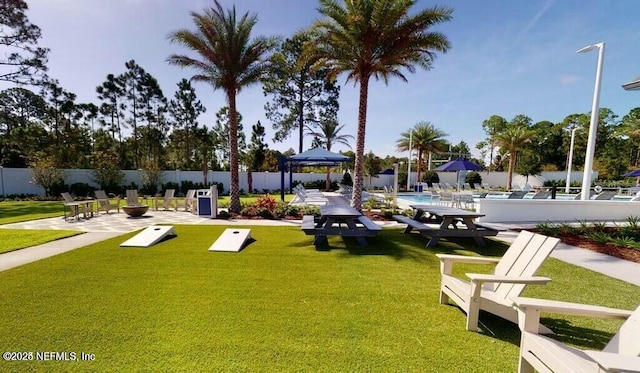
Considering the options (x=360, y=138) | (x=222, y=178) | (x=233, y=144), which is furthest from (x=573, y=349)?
(x=222, y=178)

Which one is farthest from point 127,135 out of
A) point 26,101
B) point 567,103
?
point 567,103

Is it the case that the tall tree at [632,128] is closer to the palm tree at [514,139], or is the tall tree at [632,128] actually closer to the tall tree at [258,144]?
the palm tree at [514,139]

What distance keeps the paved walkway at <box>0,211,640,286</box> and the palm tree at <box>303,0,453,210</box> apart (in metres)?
5.98

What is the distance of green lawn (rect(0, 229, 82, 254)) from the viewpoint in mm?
6602

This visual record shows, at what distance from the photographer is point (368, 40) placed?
1031cm

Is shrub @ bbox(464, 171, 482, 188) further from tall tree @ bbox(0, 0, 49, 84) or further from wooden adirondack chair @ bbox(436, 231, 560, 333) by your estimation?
tall tree @ bbox(0, 0, 49, 84)

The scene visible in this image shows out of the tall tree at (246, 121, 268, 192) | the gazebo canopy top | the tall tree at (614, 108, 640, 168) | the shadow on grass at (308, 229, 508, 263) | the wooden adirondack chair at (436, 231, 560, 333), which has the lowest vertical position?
the shadow on grass at (308, 229, 508, 263)

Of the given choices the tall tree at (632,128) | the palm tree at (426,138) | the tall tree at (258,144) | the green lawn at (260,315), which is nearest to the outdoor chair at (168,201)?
the green lawn at (260,315)

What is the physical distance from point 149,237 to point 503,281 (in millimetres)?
7721

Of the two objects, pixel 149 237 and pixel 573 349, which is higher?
pixel 573 349

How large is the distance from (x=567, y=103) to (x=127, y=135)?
39.5 meters

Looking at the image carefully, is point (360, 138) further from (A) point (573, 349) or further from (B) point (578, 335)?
(A) point (573, 349)

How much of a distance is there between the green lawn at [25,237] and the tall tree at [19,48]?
16647mm

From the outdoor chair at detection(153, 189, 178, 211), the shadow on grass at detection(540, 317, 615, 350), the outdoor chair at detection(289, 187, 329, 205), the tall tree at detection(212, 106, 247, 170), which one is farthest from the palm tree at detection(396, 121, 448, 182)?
the shadow on grass at detection(540, 317, 615, 350)
